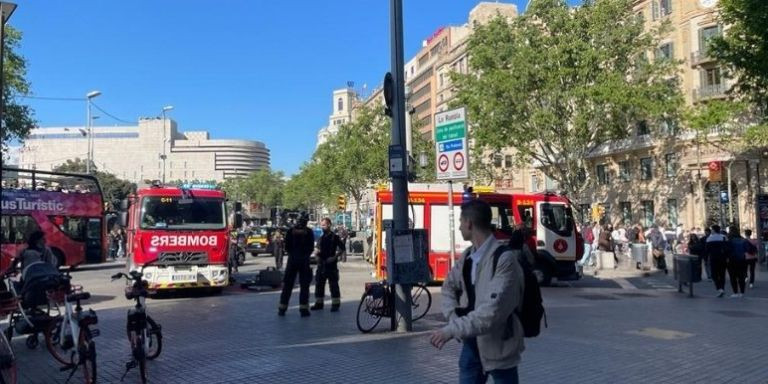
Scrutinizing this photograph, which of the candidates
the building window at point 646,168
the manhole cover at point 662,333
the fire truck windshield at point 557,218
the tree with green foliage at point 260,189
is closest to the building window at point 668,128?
the building window at point 646,168

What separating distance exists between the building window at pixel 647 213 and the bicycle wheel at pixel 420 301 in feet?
136

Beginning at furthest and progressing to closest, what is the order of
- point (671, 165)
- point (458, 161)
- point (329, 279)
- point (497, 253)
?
point (671, 165) < point (329, 279) < point (458, 161) < point (497, 253)

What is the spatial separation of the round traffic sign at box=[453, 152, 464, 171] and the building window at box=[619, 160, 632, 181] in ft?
146

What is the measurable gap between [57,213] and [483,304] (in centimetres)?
2716

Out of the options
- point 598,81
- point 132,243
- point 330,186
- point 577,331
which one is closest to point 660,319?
point 577,331

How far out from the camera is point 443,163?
10.7 metres

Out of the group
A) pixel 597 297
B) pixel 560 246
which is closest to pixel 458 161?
pixel 597 297

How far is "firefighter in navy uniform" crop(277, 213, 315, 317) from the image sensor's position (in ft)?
38.4

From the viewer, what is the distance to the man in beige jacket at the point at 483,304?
11.7ft

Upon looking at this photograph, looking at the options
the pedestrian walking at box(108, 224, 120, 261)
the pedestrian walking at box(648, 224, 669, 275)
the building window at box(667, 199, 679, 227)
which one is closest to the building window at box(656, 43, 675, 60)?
the building window at box(667, 199, 679, 227)

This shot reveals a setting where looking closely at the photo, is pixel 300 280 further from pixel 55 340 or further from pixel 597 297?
pixel 597 297

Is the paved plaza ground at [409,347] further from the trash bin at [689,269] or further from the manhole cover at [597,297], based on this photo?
the trash bin at [689,269]

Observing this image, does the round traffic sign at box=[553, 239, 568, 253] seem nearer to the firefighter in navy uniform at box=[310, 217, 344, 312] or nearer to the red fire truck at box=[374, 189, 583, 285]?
the red fire truck at box=[374, 189, 583, 285]

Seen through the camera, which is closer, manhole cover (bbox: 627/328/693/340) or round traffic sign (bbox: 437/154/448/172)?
manhole cover (bbox: 627/328/693/340)
